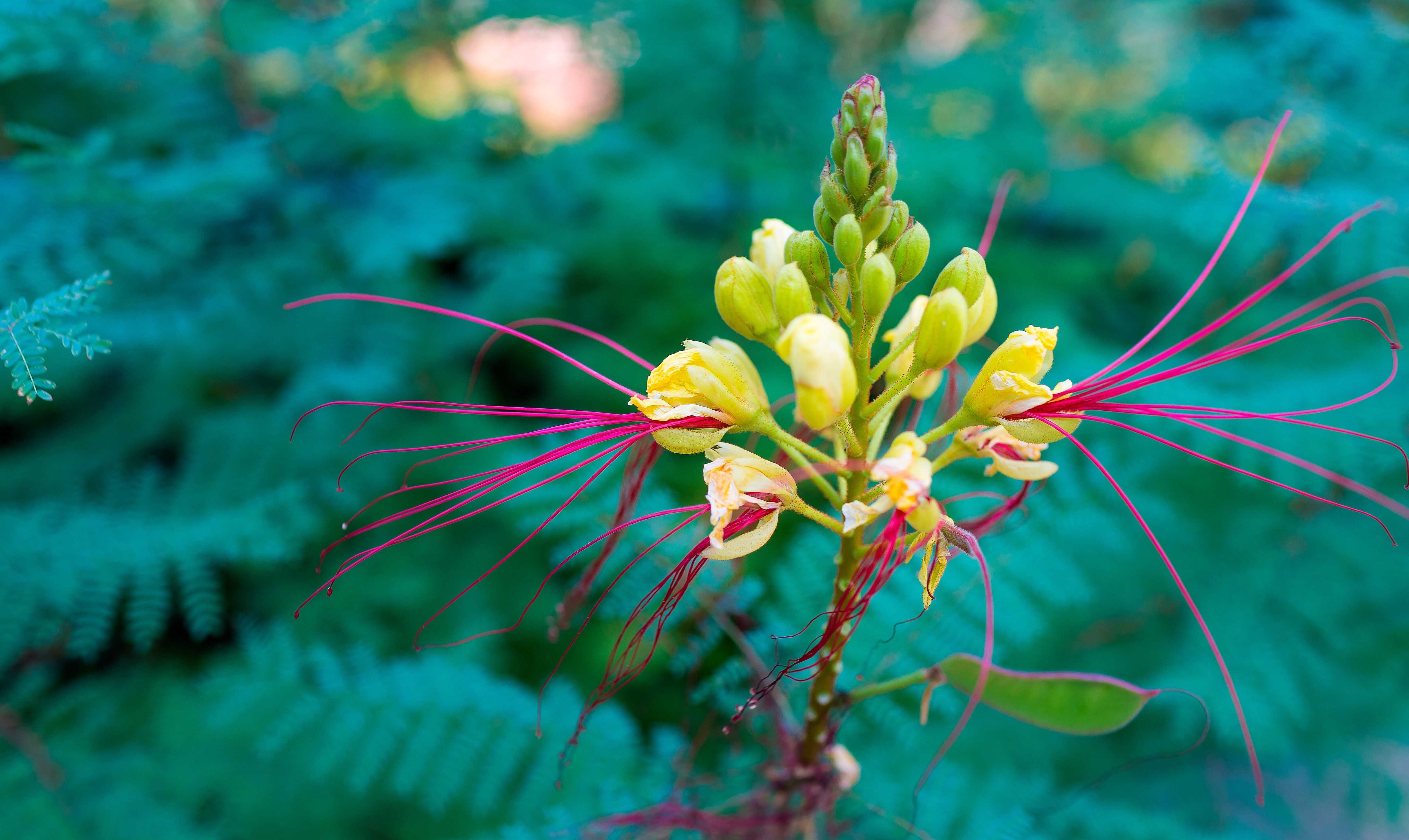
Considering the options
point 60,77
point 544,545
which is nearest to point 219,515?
point 544,545

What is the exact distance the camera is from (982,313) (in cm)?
110

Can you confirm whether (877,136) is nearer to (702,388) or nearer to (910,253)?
(910,253)

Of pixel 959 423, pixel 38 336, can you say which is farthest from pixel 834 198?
pixel 38 336

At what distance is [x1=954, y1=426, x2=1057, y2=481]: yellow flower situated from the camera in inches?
41.9

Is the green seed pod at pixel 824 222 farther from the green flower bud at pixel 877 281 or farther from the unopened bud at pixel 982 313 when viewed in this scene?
the unopened bud at pixel 982 313

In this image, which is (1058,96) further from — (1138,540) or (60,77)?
(60,77)

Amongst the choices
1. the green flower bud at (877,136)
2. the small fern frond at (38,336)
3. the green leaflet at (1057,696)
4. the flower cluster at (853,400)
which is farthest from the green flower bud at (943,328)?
the small fern frond at (38,336)

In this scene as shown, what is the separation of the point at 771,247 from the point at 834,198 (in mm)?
204

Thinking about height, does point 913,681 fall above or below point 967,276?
below

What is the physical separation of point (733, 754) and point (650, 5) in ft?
9.08

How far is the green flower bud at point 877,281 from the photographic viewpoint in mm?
998

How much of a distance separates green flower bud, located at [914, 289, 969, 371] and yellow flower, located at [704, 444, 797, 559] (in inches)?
10.6

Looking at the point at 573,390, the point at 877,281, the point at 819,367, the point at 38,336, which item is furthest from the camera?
the point at 573,390

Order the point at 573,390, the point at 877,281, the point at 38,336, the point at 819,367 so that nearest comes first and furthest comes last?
1. the point at 819,367
2. the point at 877,281
3. the point at 38,336
4. the point at 573,390
